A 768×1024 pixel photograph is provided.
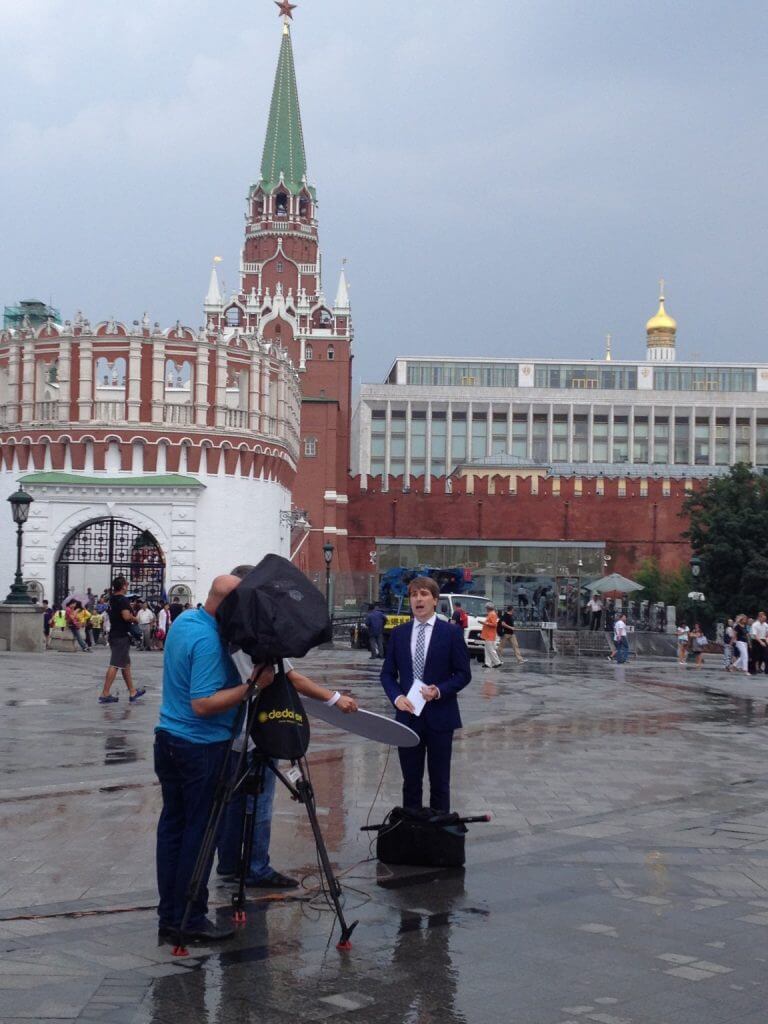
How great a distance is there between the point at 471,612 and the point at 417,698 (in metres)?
30.9

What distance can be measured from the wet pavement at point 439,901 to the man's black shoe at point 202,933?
0.06 meters

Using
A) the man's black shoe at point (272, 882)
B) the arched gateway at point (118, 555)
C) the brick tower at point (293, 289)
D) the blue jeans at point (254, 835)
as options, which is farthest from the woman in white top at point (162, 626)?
the brick tower at point (293, 289)

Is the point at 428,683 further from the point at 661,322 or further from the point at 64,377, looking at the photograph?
the point at 661,322

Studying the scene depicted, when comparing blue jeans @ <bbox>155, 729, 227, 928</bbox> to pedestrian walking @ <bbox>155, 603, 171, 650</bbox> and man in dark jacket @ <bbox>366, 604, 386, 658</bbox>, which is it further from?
pedestrian walking @ <bbox>155, 603, 171, 650</bbox>

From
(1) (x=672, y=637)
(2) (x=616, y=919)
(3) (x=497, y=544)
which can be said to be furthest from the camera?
(3) (x=497, y=544)

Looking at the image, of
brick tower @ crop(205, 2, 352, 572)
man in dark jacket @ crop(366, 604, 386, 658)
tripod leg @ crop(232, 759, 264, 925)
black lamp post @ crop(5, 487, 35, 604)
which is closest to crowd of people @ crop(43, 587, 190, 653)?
black lamp post @ crop(5, 487, 35, 604)

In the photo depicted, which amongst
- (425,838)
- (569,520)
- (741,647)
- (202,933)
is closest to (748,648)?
(741,647)

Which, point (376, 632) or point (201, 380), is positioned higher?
point (201, 380)

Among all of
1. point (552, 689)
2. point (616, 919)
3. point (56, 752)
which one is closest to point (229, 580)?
point (616, 919)

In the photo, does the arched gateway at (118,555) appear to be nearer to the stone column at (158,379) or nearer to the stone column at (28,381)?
the stone column at (158,379)

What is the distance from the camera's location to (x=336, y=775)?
11930mm

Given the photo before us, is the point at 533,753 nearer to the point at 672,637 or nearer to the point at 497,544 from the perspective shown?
the point at 672,637

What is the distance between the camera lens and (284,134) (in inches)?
3563

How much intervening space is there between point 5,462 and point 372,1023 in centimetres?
4475
